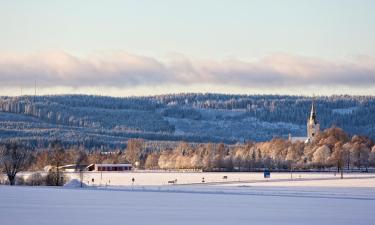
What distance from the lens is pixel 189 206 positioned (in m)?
62.4

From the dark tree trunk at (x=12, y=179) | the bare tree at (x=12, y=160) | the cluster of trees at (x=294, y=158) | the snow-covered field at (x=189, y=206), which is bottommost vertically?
the snow-covered field at (x=189, y=206)

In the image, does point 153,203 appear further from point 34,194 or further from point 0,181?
point 0,181

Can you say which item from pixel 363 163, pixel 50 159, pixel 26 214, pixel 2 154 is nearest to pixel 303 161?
pixel 363 163

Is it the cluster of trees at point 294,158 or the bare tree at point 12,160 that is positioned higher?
the cluster of trees at point 294,158

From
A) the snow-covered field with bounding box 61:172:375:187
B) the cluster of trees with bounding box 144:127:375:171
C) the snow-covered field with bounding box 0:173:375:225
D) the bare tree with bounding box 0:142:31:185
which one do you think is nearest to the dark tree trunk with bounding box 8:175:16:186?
the bare tree with bounding box 0:142:31:185

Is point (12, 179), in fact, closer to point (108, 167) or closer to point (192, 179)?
point (192, 179)

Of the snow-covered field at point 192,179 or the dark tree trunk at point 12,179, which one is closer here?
the dark tree trunk at point 12,179

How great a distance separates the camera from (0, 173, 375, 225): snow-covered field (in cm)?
5250

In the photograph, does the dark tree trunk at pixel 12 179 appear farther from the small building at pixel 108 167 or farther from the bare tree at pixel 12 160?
the small building at pixel 108 167

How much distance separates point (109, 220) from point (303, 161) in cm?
13195

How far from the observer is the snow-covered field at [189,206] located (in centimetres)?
5250

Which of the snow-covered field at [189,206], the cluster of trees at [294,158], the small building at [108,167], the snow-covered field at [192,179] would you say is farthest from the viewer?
the small building at [108,167]

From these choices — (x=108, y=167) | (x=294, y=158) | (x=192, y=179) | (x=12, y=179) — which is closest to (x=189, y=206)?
(x=12, y=179)

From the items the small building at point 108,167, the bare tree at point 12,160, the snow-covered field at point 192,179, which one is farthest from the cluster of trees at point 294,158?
the bare tree at point 12,160
